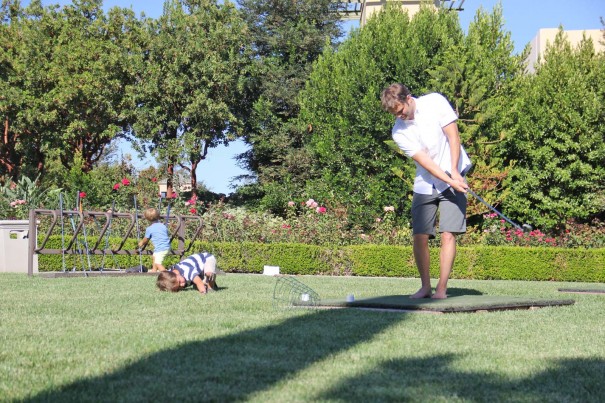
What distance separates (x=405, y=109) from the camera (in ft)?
25.3

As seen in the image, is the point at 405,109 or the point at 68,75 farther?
the point at 68,75

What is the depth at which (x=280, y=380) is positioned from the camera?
3932mm

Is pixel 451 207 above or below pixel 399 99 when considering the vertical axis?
below

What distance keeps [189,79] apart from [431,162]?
2814 centimetres

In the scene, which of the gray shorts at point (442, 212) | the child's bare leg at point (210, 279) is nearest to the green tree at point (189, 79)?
the child's bare leg at point (210, 279)

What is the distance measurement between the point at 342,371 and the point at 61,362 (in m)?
1.54

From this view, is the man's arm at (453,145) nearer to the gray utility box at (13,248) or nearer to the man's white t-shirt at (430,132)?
the man's white t-shirt at (430,132)

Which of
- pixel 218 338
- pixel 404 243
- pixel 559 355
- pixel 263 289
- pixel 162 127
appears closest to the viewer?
pixel 559 355

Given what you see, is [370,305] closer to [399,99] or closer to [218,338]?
[399,99]

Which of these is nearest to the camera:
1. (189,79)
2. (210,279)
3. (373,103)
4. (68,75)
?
(210,279)

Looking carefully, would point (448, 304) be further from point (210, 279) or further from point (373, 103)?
point (373, 103)

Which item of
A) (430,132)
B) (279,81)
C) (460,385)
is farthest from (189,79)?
(460,385)

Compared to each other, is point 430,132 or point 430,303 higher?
point 430,132

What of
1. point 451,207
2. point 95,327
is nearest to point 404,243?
point 451,207
